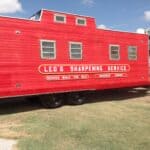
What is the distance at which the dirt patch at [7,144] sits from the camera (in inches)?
333

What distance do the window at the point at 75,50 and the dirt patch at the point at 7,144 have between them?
613 cm

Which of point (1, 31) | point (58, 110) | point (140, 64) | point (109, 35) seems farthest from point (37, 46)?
point (140, 64)

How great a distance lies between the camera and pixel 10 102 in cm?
1531

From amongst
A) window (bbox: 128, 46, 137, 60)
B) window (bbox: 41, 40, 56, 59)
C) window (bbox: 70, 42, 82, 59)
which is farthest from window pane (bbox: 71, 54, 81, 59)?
window (bbox: 128, 46, 137, 60)

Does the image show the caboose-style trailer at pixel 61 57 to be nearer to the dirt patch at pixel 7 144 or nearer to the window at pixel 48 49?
the window at pixel 48 49

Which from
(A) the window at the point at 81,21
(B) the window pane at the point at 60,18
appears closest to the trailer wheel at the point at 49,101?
(B) the window pane at the point at 60,18

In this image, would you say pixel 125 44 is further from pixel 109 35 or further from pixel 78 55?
pixel 78 55

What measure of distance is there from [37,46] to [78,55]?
7.45 feet

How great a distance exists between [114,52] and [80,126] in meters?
6.56

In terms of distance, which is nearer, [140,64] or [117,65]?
[117,65]

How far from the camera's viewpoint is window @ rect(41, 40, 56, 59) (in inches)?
524

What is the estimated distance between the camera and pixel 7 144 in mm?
8828

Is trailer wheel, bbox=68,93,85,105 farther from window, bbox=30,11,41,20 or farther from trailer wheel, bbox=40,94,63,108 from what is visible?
window, bbox=30,11,41,20

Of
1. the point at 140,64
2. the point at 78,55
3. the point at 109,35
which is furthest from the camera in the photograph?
the point at 140,64
